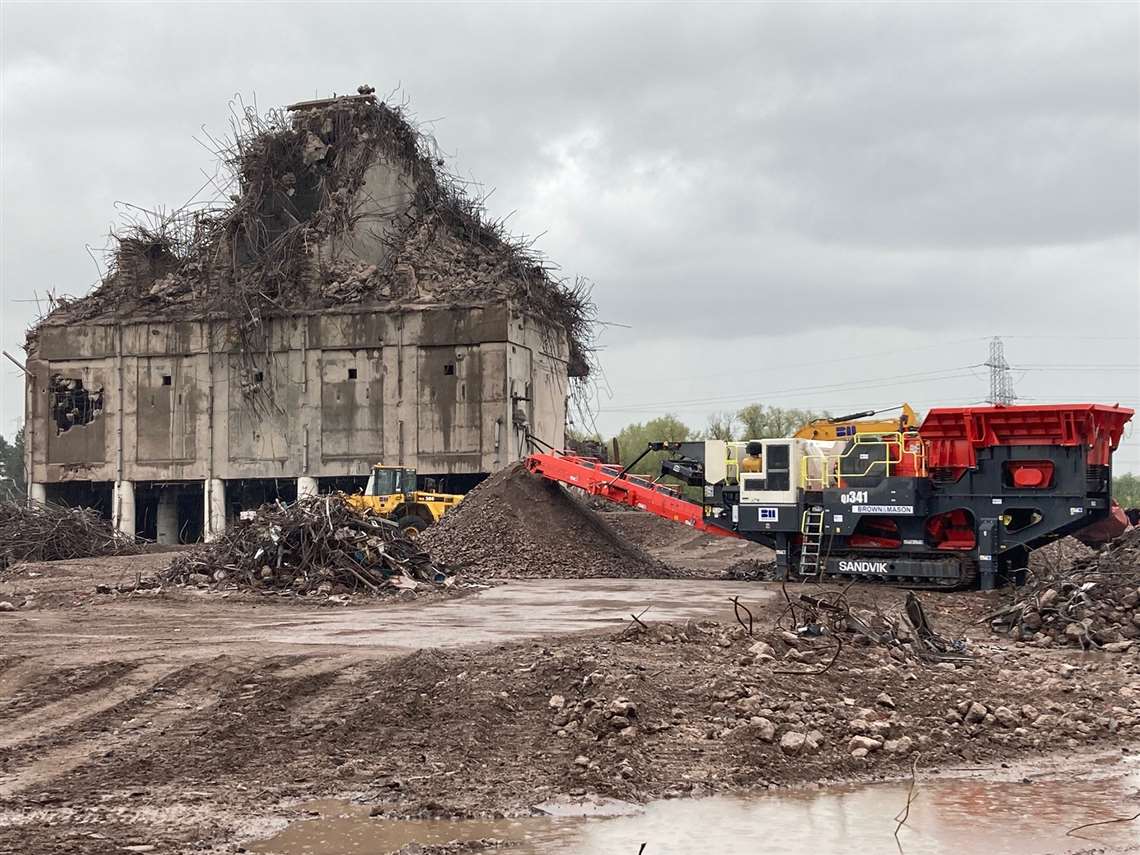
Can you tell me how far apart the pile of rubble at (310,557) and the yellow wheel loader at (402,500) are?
9.58 metres

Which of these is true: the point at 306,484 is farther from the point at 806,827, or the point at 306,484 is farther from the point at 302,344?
the point at 806,827

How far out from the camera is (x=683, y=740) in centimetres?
1032

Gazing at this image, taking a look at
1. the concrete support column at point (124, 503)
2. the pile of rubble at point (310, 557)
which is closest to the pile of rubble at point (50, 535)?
the pile of rubble at point (310, 557)

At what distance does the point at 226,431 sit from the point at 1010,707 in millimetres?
37513

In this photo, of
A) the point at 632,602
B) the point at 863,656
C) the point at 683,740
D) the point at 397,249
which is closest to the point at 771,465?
the point at 632,602

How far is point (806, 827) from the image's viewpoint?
A: 873 centimetres

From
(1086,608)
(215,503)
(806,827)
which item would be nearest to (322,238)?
(215,503)

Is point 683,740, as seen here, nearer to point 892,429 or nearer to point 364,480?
point 892,429

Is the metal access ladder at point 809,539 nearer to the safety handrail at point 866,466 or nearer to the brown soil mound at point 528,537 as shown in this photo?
the safety handrail at point 866,466

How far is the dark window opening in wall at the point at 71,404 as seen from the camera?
47.5 m

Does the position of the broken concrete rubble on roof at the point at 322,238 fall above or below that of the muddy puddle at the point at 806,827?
above

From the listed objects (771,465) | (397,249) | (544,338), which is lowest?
(771,465)

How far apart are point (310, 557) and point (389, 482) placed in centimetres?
1365

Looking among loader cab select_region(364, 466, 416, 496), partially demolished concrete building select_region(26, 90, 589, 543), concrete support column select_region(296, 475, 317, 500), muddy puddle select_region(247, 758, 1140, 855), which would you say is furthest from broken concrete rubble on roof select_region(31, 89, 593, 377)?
muddy puddle select_region(247, 758, 1140, 855)
